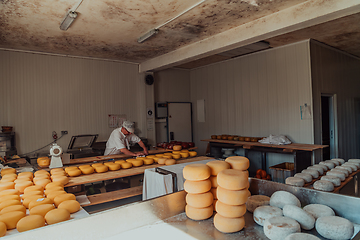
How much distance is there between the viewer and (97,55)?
606cm

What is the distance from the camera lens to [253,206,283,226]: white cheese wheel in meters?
1.28

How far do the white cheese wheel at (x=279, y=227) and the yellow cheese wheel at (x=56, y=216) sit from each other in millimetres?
1339

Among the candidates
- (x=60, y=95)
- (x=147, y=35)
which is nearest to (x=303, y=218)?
(x=147, y=35)

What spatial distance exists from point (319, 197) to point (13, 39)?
5619 millimetres

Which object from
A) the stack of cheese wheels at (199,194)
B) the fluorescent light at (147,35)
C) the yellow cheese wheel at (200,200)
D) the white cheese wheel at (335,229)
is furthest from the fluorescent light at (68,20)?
the white cheese wheel at (335,229)

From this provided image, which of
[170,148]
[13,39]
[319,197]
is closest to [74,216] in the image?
[319,197]

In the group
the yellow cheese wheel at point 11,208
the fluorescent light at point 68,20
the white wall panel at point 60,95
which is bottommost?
the yellow cheese wheel at point 11,208

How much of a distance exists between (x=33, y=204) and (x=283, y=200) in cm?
184

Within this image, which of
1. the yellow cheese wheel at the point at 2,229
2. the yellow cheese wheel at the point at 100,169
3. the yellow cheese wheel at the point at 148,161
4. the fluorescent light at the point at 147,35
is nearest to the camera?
the yellow cheese wheel at the point at 2,229

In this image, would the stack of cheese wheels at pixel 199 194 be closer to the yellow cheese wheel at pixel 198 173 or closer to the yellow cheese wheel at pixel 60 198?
the yellow cheese wheel at pixel 198 173

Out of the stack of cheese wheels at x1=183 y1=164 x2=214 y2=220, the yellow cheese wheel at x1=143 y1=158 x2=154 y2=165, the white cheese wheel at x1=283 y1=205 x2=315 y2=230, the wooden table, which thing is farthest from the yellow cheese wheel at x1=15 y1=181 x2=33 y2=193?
the wooden table

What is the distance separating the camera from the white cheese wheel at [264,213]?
1275 mm

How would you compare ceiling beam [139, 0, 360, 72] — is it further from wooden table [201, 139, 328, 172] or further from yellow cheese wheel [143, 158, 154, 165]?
yellow cheese wheel [143, 158, 154, 165]

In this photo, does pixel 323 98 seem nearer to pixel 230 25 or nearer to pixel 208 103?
pixel 208 103
